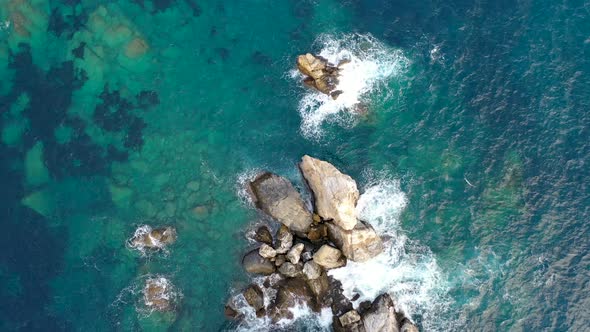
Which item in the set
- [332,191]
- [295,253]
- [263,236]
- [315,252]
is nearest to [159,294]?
[263,236]

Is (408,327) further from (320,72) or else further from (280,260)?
(320,72)

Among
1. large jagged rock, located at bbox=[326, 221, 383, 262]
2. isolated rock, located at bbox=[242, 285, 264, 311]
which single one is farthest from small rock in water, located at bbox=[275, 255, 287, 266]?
large jagged rock, located at bbox=[326, 221, 383, 262]

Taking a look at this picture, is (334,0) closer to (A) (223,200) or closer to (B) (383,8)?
(B) (383,8)

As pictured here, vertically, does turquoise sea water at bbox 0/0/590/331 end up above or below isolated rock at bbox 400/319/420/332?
above

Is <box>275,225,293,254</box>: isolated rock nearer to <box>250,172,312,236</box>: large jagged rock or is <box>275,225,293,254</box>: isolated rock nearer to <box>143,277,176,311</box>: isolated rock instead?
<box>250,172,312,236</box>: large jagged rock

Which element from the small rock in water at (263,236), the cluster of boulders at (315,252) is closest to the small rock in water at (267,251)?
the cluster of boulders at (315,252)
